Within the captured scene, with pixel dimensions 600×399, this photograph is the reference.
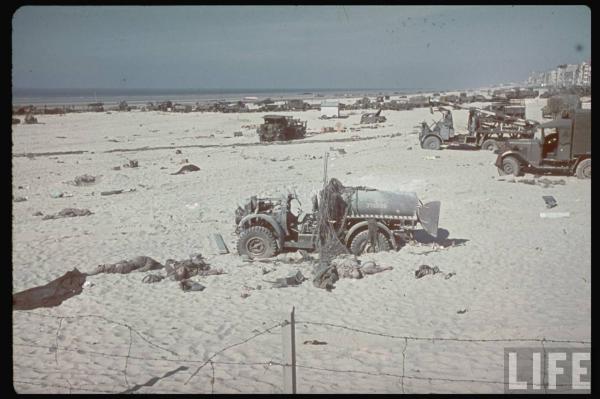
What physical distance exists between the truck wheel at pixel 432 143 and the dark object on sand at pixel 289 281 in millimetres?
15571

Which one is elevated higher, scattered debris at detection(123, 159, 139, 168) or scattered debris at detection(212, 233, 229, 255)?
scattered debris at detection(123, 159, 139, 168)

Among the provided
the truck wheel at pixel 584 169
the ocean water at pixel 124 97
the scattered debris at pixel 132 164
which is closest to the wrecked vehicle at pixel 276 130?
the scattered debris at pixel 132 164

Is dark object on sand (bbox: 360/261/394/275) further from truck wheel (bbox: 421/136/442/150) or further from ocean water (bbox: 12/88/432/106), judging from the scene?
ocean water (bbox: 12/88/432/106)

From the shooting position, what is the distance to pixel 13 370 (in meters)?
5.92

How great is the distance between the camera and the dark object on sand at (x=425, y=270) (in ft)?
28.9

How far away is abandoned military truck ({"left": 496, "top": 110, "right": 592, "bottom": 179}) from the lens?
49.5 feet

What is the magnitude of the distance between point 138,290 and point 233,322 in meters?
2.10

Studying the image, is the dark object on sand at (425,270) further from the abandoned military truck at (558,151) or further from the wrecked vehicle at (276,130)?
the wrecked vehicle at (276,130)

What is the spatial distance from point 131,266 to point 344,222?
4.00 metres

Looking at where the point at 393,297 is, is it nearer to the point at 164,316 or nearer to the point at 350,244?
the point at 350,244

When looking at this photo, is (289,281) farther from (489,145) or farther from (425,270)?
(489,145)

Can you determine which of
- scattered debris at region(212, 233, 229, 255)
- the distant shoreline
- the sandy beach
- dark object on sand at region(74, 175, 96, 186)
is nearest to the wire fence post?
the sandy beach

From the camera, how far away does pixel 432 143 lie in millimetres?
22797

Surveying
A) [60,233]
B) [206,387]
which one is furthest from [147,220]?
[206,387]
